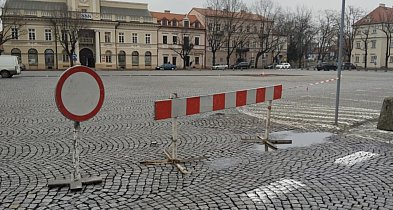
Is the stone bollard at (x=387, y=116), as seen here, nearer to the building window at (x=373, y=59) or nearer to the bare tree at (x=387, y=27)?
the bare tree at (x=387, y=27)

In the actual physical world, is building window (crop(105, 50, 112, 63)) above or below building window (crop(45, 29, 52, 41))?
below

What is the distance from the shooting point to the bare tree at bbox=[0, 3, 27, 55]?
192 ft

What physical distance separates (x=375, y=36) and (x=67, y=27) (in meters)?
71.7

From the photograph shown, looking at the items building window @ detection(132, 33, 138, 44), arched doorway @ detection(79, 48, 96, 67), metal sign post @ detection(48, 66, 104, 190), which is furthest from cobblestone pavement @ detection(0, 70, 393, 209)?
building window @ detection(132, 33, 138, 44)

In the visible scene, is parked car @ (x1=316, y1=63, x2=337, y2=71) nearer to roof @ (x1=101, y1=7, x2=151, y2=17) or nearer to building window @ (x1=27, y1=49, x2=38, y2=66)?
roof @ (x1=101, y1=7, x2=151, y2=17)

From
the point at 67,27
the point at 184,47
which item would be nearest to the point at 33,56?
the point at 67,27

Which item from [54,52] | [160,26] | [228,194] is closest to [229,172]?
[228,194]

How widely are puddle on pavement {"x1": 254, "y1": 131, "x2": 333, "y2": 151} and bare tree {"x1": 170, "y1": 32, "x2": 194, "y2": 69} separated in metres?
69.1

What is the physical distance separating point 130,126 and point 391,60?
93816 mm

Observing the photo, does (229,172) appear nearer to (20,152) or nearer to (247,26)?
(20,152)

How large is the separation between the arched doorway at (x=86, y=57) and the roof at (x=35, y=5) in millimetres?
8921

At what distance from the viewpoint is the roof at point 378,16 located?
84650mm

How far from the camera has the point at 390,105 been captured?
27.1ft

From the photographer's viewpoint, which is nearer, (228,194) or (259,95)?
(228,194)
